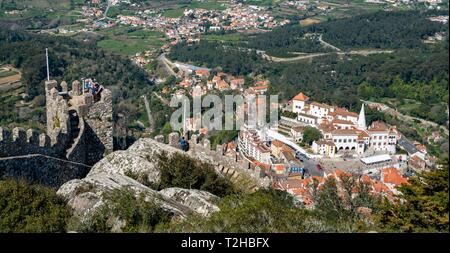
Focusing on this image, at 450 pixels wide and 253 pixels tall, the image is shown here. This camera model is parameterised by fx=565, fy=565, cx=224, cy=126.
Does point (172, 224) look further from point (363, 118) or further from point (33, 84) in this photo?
point (363, 118)

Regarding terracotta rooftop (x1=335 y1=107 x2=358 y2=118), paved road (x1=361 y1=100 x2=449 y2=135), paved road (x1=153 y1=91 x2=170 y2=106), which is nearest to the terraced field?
paved road (x1=153 y1=91 x2=170 y2=106)

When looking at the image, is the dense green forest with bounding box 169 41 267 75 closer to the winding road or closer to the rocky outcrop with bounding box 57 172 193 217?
the winding road

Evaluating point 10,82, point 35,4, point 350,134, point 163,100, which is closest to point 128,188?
point 10,82

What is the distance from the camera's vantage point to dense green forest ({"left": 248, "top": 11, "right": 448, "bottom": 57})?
6531cm

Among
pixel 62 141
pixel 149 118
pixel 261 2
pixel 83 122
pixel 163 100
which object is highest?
pixel 83 122

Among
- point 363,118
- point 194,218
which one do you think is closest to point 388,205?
point 194,218

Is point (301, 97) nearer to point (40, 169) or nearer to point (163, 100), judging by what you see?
point (163, 100)

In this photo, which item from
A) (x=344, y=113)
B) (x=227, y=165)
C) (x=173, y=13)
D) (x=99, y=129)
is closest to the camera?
(x=99, y=129)

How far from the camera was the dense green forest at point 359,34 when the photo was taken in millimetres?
65312

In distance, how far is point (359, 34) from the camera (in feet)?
222

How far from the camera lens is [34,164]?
8.16 metres

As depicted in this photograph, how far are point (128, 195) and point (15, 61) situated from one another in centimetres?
3529

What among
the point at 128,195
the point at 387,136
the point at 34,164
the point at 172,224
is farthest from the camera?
the point at 387,136

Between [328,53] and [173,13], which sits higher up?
[173,13]
